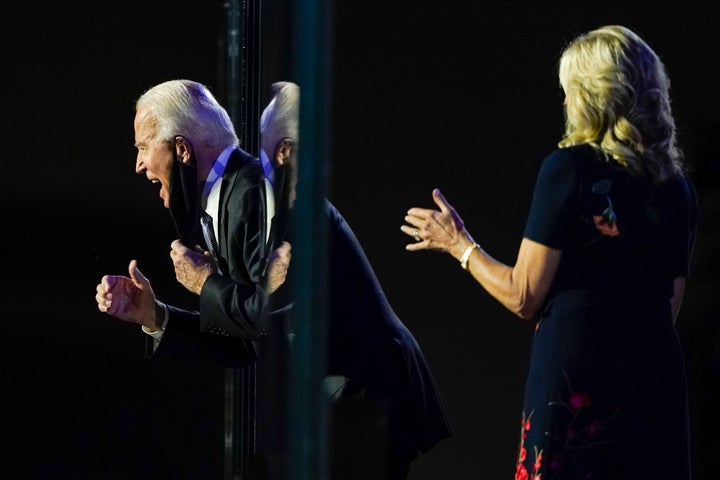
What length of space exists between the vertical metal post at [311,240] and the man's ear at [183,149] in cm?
141

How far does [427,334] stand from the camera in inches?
105

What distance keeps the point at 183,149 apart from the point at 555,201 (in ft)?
1.85

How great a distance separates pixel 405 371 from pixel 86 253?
0.85 meters

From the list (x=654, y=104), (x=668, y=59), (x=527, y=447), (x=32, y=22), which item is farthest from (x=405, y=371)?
(x=32, y=22)

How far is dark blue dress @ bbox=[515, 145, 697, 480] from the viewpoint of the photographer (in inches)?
68.2

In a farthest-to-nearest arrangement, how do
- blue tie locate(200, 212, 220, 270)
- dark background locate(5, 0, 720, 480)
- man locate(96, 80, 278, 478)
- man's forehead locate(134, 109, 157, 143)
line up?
dark background locate(5, 0, 720, 480), man's forehead locate(134, 109, 157, 143), blue tie locate(200, 212, 220, 270), man locate(96, 80, 278, 478)

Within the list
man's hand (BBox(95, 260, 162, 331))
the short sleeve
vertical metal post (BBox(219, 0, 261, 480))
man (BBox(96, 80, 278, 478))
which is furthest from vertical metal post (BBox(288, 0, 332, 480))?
man's hand (BBox(95, 260, 162, 331))

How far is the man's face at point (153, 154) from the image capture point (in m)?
1.85

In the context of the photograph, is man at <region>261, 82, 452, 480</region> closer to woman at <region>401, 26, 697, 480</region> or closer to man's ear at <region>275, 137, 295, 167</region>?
woman at <region>401, 26, 697, 480</region>

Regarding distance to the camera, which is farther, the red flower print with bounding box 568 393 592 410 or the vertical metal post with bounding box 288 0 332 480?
the red flower print with bounding box 568 393 592 410

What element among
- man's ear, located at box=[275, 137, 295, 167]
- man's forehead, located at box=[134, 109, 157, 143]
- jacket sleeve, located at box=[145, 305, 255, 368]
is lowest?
jacket sleeve, located at box=[145, 305, 255, 368]

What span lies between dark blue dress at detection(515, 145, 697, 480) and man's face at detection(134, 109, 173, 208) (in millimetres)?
568

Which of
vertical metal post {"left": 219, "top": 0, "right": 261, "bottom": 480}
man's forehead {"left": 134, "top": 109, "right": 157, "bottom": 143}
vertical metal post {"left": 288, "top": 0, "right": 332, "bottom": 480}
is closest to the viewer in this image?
vertical metal post {"left": 288, "top": 0, "right": 332, "bottom": 480}

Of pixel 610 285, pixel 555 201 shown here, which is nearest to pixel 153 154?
pixel 555 201
